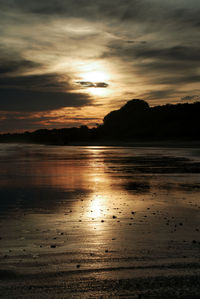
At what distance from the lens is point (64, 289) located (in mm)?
5293

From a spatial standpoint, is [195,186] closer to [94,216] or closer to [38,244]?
[94,216]

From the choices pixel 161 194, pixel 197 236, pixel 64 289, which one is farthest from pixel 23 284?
pixel 161 194

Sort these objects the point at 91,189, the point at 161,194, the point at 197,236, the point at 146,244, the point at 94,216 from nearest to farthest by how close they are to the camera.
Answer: the point at 146,244 → the point at 197,236 → the point at 94,216 → the point at 161,194 → the point at 91,189

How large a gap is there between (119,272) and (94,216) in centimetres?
448

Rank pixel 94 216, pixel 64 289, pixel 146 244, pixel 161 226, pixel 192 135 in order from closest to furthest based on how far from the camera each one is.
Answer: pixel 64 289, pixel 146 244, pixel 161 226, pixel 94 216, pixel 192 135

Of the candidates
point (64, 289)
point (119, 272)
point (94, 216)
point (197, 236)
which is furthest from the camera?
point (94, 216)

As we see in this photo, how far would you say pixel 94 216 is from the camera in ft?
34.0

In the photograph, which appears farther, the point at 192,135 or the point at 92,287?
the point at 192,135

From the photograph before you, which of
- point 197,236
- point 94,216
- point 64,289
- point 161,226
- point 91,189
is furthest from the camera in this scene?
point 91,189

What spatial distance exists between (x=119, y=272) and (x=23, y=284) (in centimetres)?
168

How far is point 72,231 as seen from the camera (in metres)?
8.63

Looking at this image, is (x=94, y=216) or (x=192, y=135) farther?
(x=192, y=135)

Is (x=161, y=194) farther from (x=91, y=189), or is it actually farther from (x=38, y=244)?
(x=38, y=244)

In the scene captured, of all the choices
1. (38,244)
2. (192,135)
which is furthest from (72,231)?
(192,135)
